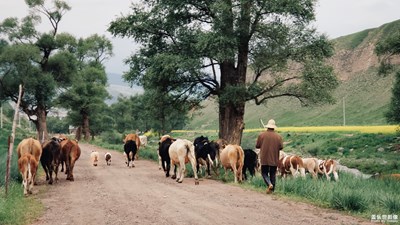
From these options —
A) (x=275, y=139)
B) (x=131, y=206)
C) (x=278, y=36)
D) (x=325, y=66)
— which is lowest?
(x=131, y=206)

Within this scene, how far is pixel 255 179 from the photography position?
1516 cm

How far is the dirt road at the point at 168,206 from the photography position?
9211 millimetres

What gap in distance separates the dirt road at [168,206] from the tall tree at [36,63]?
30.2 m

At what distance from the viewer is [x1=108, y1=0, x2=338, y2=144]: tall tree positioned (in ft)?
74.8

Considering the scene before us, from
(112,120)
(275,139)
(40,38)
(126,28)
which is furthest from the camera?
(112,120)

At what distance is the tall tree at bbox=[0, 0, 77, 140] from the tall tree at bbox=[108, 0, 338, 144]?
2098 centimetres

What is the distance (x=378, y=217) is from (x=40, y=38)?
142ft

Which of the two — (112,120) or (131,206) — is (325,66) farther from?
(112,120)

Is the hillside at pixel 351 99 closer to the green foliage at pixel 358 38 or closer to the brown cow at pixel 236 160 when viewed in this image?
the green foliage at pixel 358 38

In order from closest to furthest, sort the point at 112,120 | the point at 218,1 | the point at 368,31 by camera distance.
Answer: the point at 218,1, the point at 112,120, the point at 368,31

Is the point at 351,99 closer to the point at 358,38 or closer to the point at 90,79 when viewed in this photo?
the point at 358,38

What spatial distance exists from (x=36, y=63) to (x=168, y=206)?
39333 millimetres

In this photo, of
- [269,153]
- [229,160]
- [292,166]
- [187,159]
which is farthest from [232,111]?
[269,153]

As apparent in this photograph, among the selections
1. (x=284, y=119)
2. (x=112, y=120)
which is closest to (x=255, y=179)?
(x=112, y=120)
